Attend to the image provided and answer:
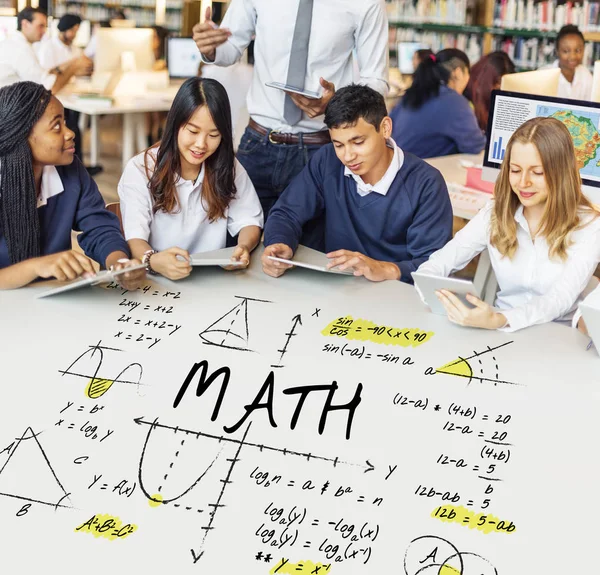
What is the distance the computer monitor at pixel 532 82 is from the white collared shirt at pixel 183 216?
140cm

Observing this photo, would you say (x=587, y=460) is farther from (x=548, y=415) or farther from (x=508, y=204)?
(x=508, y=204)

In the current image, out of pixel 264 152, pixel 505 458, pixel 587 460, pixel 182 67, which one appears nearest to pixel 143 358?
pixel 505 458

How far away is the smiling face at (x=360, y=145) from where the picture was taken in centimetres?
208

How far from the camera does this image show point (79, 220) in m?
2.04

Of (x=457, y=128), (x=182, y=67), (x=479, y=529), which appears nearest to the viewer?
(x=479, y=529)

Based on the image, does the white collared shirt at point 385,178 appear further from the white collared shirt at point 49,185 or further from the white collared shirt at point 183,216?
the white collared shirt at point 49,185

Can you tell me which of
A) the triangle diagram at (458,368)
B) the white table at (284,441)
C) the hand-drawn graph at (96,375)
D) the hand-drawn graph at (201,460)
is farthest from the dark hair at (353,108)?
the hand-drawn graph at (201,460)

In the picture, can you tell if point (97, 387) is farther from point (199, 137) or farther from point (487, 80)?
point (487, 80)

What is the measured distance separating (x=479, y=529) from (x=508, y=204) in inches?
39.5

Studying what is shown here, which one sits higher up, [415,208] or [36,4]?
[36,4]

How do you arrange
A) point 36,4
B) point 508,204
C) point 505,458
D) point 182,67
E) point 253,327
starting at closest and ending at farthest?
point 505,458, point 253,327, point 508,204, point 182,67, point 36,4

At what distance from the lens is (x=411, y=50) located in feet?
20.5

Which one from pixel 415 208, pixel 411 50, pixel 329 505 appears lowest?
pixel 329 505

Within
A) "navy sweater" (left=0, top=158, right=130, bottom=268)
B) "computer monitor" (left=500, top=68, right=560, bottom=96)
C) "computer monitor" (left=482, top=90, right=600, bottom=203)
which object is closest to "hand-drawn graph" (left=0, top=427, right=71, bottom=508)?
"navy sweater" (left=0, top=158, right=130, bottom=268)
